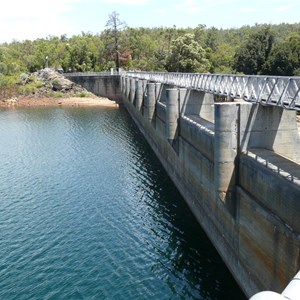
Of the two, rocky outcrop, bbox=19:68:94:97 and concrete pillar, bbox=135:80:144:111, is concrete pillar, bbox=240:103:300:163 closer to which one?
concrete pillar, bbox=135:80:144:111

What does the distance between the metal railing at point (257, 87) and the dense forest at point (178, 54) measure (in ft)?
135

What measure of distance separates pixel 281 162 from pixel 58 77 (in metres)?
99.2

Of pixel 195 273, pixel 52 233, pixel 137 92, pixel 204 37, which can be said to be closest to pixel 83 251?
pixel 52 233

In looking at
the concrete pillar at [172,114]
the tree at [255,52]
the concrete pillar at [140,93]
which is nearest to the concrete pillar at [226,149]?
the concrete pillar at [172,114]

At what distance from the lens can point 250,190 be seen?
17844mm

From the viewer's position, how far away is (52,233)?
25406 mm

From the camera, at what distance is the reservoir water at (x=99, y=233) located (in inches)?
763

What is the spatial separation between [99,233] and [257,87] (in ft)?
44.8

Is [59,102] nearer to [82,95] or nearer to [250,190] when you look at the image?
[82,95]

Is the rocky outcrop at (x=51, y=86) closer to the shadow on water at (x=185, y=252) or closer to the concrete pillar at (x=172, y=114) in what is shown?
the concrete pillar at (x=172, y=114)

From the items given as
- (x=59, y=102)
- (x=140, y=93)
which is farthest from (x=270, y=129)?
(x=59, y=102)

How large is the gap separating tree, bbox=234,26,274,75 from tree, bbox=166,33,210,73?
8614 millimetres

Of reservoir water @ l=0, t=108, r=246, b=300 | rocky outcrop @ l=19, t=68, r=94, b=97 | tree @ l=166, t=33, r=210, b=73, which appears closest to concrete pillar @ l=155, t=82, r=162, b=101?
reservoir water @ l=0, t=108, r=246, b=300

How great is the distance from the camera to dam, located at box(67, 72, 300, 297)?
1468cm
